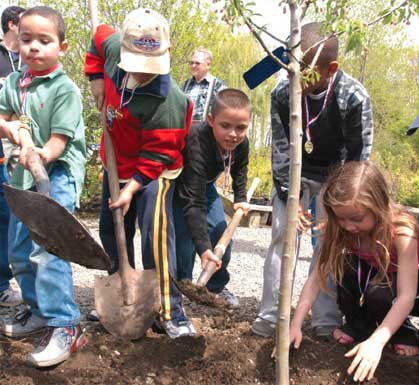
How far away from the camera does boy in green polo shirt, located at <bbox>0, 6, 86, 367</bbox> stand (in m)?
2.55

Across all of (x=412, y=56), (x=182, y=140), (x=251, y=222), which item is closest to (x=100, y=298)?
(x=182, y=140)

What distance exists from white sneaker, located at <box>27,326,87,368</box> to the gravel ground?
2.24 feet

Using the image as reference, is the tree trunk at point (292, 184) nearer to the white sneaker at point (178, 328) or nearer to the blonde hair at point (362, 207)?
the blonde hair at point (362, 207)

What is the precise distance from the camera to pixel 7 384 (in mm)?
2334

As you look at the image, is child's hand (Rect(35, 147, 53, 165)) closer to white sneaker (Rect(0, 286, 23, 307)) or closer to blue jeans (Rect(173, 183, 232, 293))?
blue jeans (Rect(173, 183, 232, 293))

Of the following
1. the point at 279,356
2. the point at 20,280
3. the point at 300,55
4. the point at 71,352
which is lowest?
the point at 71,352

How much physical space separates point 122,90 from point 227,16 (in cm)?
117

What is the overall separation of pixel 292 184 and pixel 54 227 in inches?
40.4

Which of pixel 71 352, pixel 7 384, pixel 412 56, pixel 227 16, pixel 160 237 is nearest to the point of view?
pixel 227 16

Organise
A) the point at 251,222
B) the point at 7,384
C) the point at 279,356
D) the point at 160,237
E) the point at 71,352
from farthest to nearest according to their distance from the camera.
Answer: the point at 251,222, the point at 160,237, the point at 71,352, the point at 7,384, the point at 279,356

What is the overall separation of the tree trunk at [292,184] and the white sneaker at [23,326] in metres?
1.44

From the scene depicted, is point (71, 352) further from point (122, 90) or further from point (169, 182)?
point (122, 90)

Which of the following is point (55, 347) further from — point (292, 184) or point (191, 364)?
point (292, 184)

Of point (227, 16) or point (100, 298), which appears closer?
point (227, 16)
